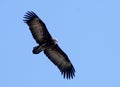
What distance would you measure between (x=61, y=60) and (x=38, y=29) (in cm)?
209

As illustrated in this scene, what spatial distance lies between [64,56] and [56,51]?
47 centimetres

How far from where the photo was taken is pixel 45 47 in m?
18.7

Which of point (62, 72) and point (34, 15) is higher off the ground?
point (34, 15)

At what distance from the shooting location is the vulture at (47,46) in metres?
18.6

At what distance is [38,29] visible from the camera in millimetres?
18781

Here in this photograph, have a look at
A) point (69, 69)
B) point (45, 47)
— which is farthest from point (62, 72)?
point (45, 47)

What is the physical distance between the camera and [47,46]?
18.8 meters

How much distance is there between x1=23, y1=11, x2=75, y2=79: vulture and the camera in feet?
61.2

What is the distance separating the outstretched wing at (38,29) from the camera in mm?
18656

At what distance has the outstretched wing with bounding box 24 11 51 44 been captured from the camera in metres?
18.7

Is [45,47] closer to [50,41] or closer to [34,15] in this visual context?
[50,41]

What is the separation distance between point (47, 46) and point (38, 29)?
908 millimetres

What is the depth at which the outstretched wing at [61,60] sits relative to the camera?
63.6 feet

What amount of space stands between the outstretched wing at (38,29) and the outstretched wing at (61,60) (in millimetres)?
786
